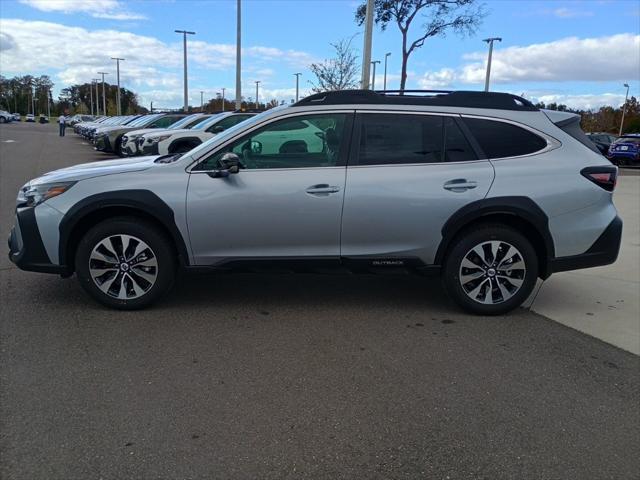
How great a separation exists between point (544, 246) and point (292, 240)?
2229 millimetres

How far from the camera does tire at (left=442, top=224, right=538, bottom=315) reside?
4855 mm

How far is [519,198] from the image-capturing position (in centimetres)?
475

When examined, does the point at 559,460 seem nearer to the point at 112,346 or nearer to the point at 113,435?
the point at 113,435

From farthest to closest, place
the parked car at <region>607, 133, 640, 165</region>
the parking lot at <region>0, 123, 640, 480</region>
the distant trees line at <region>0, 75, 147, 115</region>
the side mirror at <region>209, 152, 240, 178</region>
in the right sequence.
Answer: the distant trees line at <region>0, 75, 147, 115</region>
the parked car at <region>607, 133, 640, 165</region>
the side mirror at <region>209, 152, 240, 178</region>
the parking lot at <region>0, 123, 640, 480</region>

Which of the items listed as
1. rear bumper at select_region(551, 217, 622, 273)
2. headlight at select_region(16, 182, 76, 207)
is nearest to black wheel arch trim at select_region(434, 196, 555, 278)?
rear bumper at select_region(551, 217, 622, 273)

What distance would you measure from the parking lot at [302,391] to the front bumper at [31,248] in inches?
15.7

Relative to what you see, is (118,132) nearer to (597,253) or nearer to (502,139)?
(502,139)

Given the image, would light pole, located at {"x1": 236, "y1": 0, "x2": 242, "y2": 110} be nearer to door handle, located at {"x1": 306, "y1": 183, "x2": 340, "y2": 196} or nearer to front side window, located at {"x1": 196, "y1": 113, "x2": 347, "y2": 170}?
front side window, located at {"x1": 196, "y1": 113, "x2": 347, "y2": 170}

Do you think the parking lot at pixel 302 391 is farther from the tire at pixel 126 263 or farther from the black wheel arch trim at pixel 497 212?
the black wheel arch trim at pixel 497 212

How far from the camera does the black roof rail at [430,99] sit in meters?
4.89

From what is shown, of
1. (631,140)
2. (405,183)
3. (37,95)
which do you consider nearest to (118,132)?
(405,183)

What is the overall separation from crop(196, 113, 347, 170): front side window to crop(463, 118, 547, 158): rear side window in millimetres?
1191

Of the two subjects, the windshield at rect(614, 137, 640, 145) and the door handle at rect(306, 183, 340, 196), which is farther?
the windshield at rect(614, 137, 640, 145)

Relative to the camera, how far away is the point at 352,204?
4.66m
